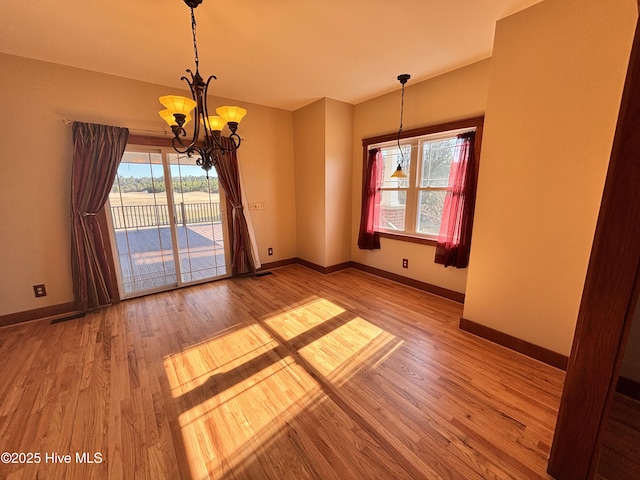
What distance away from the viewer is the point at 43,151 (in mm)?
Answer: 2729

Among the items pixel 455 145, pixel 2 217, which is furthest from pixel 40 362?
pixel 455 145

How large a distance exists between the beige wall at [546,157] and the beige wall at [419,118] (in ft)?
2.39

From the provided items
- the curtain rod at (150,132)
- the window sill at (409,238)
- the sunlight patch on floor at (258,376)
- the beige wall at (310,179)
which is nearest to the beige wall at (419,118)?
the window sill at (409,238)

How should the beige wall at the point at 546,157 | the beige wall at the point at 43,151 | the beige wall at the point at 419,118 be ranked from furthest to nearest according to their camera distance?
1. the beige wall at the point at 419,118
2. the beige wall at the point at 43,151
3. the beige wall at the point at 546,157

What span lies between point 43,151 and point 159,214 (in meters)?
1.23

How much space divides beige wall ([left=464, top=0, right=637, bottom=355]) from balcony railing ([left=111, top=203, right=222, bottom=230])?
3.52 meters

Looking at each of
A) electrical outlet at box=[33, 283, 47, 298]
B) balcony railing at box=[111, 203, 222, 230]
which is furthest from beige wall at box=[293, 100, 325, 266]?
electrical outlet at box=[33, 283, 47, 298]

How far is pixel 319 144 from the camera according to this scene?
4.00 meters

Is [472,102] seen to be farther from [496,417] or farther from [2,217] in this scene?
[2,217]

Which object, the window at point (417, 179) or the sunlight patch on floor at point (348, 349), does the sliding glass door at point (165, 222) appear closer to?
the sunlight patch on floor at point (348, 349)

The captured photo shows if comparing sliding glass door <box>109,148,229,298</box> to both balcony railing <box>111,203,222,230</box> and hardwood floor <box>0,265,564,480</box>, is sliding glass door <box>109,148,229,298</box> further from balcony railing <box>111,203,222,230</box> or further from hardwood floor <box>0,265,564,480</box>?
hardwood floor <box>0,265,564,480</box>

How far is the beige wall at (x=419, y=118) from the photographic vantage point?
284cm

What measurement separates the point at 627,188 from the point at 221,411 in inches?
94.4

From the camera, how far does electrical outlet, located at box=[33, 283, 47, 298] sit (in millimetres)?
2848
